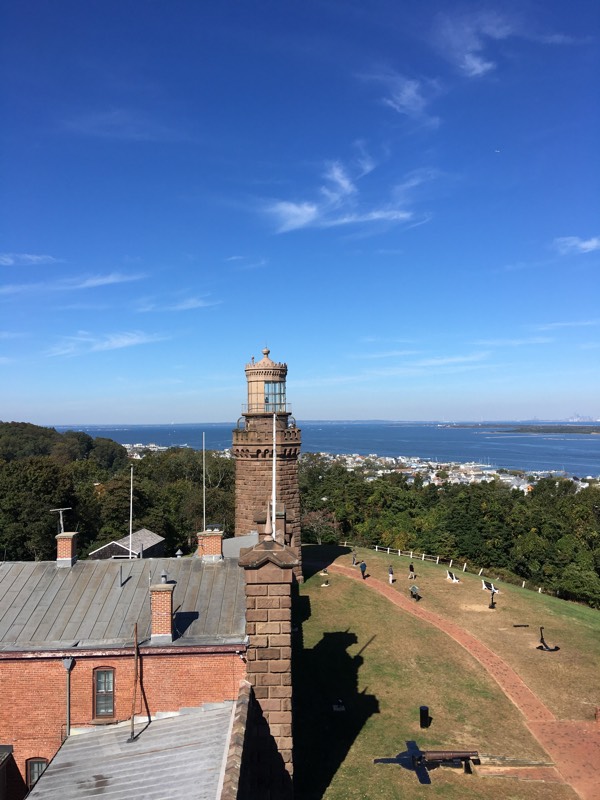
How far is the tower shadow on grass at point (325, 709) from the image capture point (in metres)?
13.3

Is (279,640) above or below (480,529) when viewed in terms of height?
above

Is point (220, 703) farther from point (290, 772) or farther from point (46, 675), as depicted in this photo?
point (46, 675)

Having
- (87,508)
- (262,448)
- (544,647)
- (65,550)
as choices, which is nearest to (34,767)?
(65,550)

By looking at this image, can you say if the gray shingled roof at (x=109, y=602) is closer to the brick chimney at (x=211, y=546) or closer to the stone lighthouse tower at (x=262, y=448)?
the brick chimney at (x=211, y=546)

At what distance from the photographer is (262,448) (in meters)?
25.0

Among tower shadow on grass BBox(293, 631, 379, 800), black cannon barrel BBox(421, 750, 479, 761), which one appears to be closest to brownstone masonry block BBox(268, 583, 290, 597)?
tower shadow on grass BBox(293, 631, 379, 800)

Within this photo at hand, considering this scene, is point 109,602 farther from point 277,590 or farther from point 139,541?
point 139,541

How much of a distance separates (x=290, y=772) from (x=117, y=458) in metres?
118

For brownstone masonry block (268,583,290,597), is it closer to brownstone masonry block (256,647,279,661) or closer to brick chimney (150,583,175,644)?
brownstone masonry block (256,647,279,661)

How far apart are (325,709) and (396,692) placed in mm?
2627

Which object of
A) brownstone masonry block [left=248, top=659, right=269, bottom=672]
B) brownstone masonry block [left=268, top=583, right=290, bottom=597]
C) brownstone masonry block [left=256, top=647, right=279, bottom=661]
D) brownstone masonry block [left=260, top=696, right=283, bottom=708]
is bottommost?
brownstone masonry block [left=260, top=696, right=283, bottom=708]

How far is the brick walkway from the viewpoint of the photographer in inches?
523

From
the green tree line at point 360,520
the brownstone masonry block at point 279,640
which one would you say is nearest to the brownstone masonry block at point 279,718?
the brownstone masonry block at point 279,640

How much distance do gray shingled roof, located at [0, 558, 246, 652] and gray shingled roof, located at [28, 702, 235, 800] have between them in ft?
5.35
